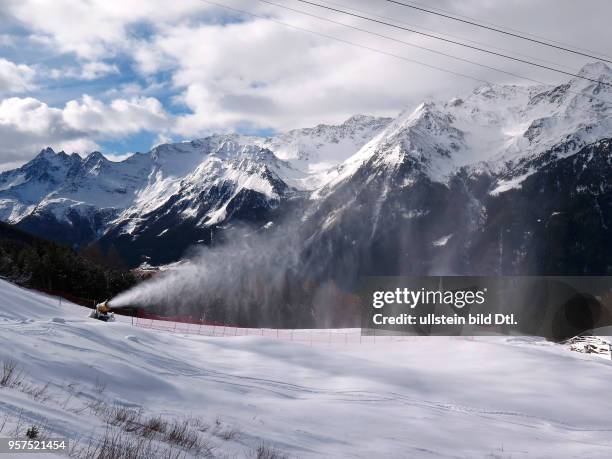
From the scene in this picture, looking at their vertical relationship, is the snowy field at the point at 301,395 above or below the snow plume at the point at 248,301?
below

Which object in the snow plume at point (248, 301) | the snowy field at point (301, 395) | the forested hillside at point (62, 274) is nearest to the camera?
the snowy field at point (301, 395)

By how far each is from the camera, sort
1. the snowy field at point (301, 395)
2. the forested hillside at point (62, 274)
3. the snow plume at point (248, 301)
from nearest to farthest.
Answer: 1. the snowy field at point (301, 395)
2. the forested hillside at point (62, 274)
3. the snow plume at point (248, 301)

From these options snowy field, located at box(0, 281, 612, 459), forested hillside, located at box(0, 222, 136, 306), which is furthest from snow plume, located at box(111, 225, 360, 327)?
snowy field, located at box(0, 281, 612, 459)

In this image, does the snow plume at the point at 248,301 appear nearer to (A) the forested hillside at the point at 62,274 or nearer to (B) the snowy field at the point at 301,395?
(A) the forested hillside at the point at 62,274

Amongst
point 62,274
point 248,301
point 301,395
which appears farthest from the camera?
point 248,301

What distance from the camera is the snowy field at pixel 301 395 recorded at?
12461mm

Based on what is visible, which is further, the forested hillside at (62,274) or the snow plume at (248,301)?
the snow plume at (248,301)

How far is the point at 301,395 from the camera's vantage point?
2083cm

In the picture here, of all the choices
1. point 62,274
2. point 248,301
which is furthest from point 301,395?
point 248,301

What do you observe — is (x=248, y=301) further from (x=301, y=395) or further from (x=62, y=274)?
(x=301, y=395)

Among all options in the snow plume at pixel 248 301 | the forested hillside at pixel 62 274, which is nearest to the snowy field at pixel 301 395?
Answer: the forested hillside at pixel 62 274

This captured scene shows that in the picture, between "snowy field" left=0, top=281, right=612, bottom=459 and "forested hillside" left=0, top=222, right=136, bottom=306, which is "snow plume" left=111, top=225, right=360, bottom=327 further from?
"snowy field" left=0, top=281, right=612, bottom=459

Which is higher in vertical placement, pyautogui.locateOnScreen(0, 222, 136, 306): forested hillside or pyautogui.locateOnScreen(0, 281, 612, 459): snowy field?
pyautogui.locateOnScreen(0, 222, 136, 306): forested hillside

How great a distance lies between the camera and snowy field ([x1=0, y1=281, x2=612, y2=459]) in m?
12.5
